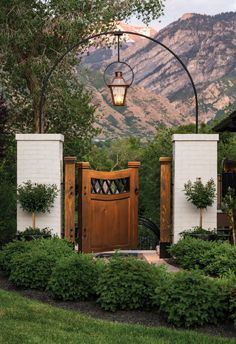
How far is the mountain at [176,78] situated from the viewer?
103188mm

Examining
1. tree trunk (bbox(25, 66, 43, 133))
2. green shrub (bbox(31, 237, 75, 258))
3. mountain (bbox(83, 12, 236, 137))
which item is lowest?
green shrub (bbox(31, 237, 75, 258))

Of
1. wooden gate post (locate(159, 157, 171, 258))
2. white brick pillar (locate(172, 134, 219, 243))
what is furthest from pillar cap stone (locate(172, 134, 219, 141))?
wooden gate post (locate(159, 157, 171, 258))

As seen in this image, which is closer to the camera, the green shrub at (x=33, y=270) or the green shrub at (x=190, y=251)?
the green shrub at (x=33, y=270)

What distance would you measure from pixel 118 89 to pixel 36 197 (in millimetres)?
3061

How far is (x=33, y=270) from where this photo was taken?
8.27 meters

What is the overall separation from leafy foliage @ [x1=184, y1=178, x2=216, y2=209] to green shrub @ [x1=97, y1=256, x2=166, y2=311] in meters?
3.21

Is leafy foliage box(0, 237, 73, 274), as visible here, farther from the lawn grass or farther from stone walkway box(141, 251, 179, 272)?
the lawn grass

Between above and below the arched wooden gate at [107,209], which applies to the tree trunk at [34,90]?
above

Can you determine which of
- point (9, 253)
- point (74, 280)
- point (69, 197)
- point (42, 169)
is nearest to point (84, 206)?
point (69, 197)

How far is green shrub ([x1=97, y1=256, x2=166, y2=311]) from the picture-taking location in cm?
709

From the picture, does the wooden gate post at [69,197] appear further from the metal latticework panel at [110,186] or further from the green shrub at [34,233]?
the metal latticework panel at [110,186]

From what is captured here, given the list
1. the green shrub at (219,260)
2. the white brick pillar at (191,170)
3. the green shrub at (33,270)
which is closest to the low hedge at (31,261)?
the green shrub at (33,270)

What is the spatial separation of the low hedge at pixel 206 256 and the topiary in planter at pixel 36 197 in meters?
2.11

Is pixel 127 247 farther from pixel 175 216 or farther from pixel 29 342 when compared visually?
pixel 29 342
